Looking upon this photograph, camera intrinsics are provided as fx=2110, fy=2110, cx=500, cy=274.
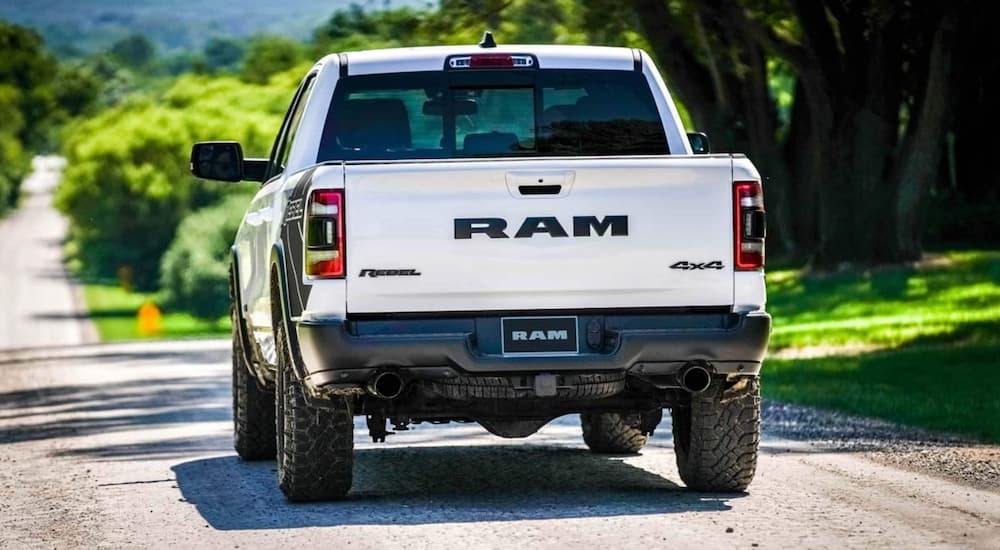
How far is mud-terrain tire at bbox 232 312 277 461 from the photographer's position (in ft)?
40.7

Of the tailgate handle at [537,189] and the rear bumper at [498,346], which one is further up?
the tailgate handle at [537,189]

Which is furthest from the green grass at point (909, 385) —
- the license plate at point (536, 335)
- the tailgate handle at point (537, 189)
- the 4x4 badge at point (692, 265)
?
the tailgate handle at point (537, 189)

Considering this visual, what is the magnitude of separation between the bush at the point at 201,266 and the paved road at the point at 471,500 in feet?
287

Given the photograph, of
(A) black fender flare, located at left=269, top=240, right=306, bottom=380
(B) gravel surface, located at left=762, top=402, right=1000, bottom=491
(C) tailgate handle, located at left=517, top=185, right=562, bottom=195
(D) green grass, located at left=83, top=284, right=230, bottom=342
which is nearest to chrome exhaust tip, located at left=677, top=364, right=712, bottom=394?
(C) tailgate handle, located at left=517, top=185, right=562, bottom=195

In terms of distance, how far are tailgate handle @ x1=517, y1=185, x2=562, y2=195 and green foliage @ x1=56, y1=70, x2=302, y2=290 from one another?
104736 mm

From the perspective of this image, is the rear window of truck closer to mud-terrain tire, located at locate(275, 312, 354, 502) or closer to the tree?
mud-terrain tire, located at locate(275, 312, 354, 502)

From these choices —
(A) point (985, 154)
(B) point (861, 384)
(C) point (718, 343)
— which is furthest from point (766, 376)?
(A) point (985, 154)

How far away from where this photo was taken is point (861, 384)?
18.7 meters

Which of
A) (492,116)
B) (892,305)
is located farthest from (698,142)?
(892,305)

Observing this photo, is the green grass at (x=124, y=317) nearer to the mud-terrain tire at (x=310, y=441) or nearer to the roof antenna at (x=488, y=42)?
the roof antenna at (x=488, y=42)

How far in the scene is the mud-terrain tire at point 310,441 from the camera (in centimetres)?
961

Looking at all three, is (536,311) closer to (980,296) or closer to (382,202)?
(382,202)

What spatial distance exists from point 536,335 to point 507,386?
0.27 metres

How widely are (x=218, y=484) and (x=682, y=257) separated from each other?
3405mm
